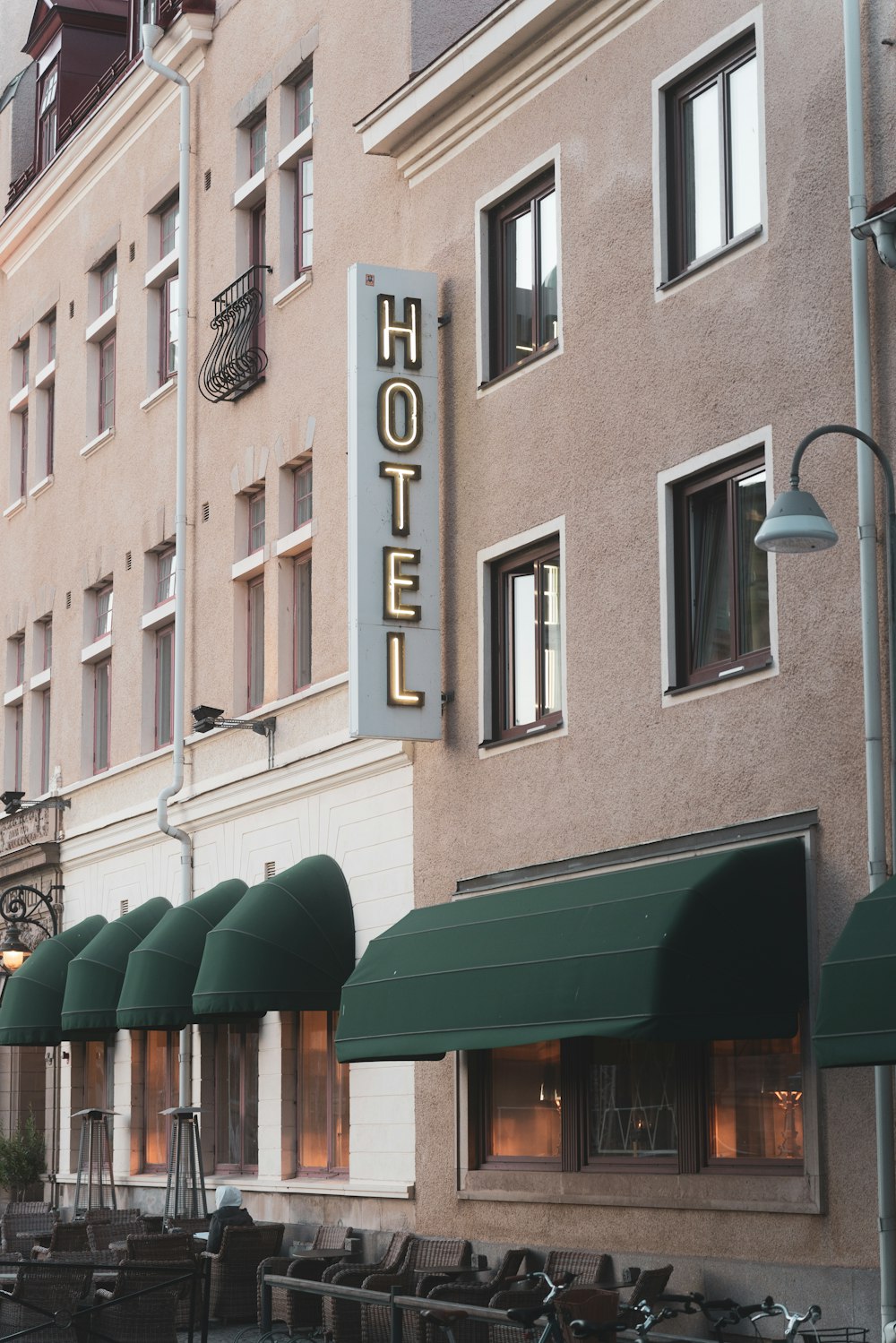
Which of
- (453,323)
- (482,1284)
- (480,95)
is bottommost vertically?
(482,1284)

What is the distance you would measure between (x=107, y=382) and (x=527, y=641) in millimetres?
13059

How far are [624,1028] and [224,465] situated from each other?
11.9 metres

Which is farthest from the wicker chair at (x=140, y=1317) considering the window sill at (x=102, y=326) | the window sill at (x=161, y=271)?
the window sill at (x=102, y=326)

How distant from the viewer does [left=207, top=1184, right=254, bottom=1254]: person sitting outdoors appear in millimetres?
19406

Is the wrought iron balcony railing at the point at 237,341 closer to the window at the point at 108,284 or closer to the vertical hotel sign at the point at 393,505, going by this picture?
the vertical hotel sign at the point at 393,505

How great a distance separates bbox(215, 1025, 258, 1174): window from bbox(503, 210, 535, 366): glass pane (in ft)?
27.3

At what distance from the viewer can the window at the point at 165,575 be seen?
84.6ft

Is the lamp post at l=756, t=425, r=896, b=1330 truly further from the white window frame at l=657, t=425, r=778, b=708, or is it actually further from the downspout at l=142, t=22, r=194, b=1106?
the downspout at l=142, t=22, r=194, b=1106

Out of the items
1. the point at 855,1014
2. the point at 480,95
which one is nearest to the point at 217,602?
the point at 480,95

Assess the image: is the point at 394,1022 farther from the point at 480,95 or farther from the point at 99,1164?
the point at 99,1164

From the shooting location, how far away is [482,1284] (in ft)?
50.3

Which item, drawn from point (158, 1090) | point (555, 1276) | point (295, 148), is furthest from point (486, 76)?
point (158, 1090)

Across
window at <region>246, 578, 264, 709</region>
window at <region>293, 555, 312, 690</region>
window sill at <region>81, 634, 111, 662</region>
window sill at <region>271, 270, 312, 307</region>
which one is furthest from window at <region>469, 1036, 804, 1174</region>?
window sill at <region>81, 634, 111, 662</region>

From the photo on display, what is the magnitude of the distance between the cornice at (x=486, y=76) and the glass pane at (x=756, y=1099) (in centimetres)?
835
